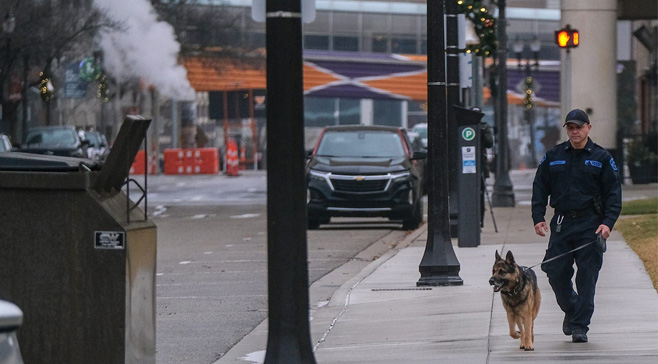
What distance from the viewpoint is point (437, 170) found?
44.7 feet

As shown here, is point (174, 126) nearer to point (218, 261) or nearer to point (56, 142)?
point (56, 142)

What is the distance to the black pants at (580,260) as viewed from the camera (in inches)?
355

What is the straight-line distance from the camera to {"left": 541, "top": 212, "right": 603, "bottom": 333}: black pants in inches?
355

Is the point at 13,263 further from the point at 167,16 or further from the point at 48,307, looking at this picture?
the point at 167,16

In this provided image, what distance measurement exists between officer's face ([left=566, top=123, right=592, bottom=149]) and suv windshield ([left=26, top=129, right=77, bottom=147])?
31.8 metres

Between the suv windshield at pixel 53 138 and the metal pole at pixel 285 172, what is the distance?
112 feet

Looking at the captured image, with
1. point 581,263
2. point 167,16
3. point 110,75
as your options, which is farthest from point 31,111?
point 581,263

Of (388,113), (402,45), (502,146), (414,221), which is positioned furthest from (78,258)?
(388,113)

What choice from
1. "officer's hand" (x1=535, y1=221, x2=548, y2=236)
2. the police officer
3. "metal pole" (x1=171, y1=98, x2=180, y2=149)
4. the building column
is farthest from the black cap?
"metal pole" (x1=171, y1=98, x2=180, y2=149)

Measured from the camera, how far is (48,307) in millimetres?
6883

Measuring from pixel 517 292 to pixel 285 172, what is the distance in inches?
124

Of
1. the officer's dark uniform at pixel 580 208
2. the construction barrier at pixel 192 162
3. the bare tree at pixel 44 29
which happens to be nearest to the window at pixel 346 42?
the construction barrier at pixel 192 162

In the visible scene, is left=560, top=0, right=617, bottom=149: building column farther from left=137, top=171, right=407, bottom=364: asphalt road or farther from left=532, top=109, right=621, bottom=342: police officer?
left=532, top=109, right=621, bottom=342: police officer

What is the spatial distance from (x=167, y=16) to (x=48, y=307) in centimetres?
4070
